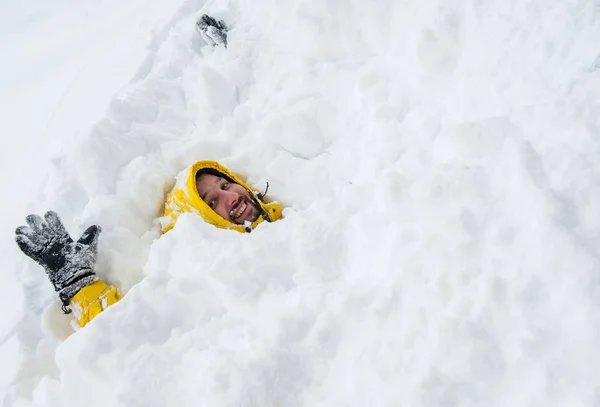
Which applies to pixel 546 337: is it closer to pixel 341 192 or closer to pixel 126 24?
pixel 341 192

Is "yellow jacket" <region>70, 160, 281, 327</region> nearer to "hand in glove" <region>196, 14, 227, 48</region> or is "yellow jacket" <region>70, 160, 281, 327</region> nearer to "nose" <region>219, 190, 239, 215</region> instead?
"nose" <region>219, 190, 239, 215</region>

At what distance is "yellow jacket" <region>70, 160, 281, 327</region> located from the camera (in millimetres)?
2219

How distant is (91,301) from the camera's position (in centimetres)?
222

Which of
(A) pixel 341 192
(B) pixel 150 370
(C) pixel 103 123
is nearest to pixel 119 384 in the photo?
(B) pixel 150 370

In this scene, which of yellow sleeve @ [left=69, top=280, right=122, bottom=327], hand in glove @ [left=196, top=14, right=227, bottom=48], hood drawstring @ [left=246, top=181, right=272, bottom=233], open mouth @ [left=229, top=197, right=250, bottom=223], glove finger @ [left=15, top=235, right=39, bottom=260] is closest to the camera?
yellow sleeve @ [left=69, top=280, right=122, bottom=327]

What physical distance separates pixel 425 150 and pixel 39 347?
200 cm

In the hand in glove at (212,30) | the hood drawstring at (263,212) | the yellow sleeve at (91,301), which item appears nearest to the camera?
the yellow sleeve at (91,301)

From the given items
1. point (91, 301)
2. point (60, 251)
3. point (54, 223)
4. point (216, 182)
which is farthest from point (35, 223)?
point (216, 182)

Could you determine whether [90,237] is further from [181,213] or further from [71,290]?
[181,213]

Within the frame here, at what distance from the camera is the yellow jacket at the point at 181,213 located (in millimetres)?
2219

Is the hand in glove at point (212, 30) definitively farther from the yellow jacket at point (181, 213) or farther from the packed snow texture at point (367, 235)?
the yellow jacket at point (181, 213)

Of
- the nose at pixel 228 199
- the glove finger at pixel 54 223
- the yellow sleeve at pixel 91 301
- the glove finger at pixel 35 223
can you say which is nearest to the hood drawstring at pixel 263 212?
the nose at pixel 228 199

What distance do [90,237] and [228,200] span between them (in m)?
0.74

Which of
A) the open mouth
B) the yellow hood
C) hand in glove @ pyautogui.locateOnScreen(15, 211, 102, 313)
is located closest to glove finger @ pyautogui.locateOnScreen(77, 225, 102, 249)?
hand in glove @ pyautogui.locateOnScreen(15, 211, 102, 313)
